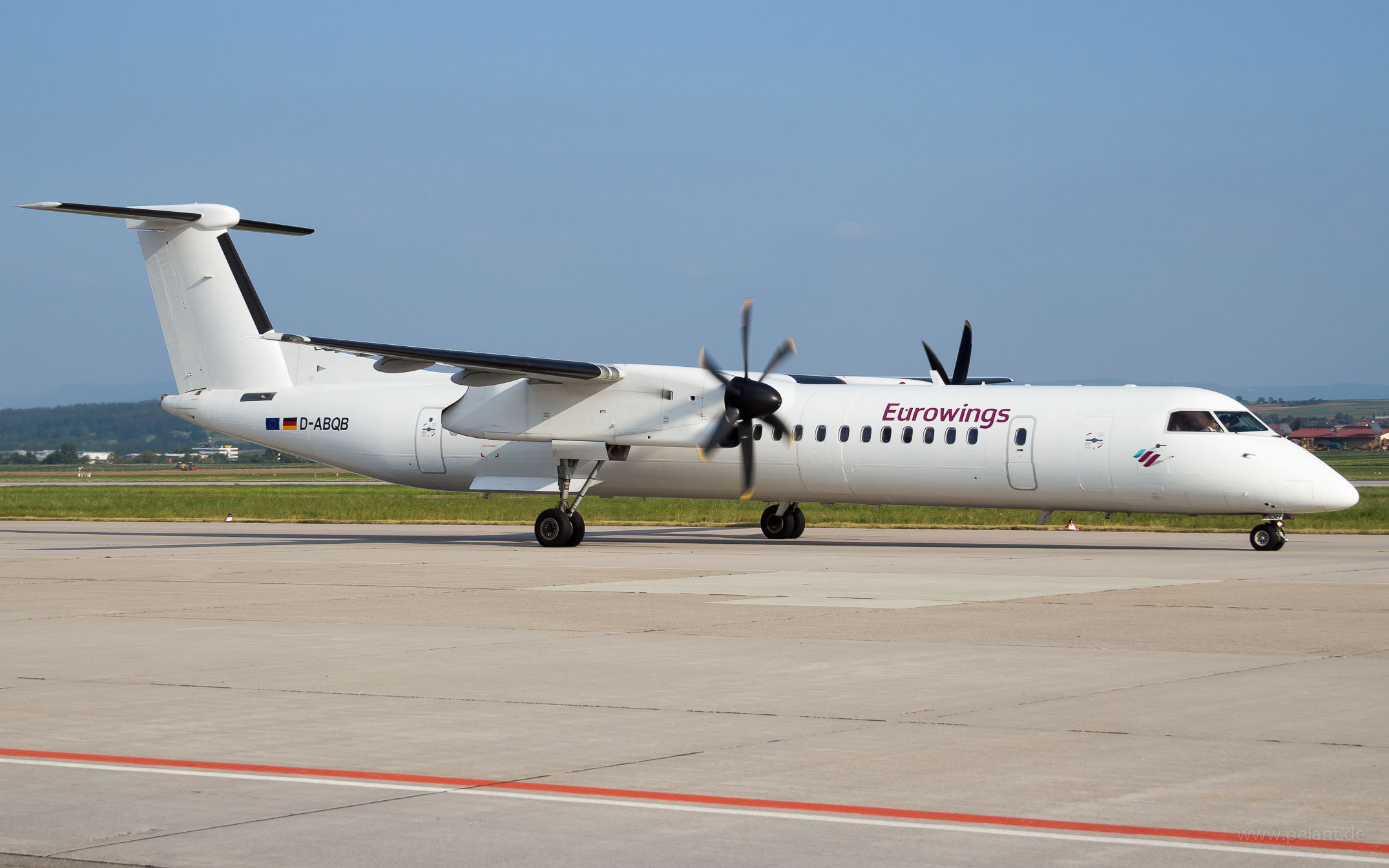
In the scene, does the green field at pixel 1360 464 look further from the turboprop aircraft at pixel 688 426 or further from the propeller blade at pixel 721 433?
the propeller blade at pixel 721 433

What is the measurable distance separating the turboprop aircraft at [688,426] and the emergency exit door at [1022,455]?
0.03 meters

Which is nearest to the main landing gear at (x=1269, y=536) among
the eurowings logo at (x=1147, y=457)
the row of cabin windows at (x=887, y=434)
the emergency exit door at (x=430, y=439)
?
the eurowings logo at (x=1147, y=457)

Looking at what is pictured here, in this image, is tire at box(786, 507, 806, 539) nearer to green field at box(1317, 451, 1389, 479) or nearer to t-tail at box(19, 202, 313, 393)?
t-tail at box(19, 202, 313, 393)

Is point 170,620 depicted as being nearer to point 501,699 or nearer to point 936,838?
point 501,699

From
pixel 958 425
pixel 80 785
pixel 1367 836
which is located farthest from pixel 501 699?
pixel 958 425

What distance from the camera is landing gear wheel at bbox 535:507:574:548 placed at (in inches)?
1088

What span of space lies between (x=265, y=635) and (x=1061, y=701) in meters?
7.80

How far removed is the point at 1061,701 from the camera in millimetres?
9820

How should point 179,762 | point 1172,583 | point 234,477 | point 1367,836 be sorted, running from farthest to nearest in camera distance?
point 234,477, point 1172,583, point 179,762, point 1367,836

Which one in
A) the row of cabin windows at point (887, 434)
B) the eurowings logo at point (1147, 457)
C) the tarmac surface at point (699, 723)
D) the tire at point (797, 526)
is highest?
the row of cabin windows at point (887, 434)

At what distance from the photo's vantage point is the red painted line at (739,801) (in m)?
6.17

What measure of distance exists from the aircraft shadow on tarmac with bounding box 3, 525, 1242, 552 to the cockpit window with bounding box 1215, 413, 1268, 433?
264 cm

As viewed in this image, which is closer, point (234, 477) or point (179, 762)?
point (179, 762)

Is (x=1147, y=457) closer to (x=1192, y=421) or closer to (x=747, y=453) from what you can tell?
(x=1192, y=421)
